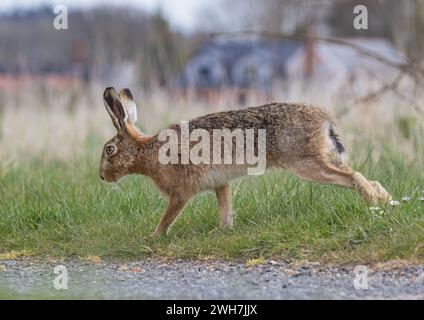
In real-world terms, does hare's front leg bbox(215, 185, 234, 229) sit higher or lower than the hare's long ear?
lower

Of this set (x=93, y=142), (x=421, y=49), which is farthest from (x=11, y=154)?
(x=421, y=49)

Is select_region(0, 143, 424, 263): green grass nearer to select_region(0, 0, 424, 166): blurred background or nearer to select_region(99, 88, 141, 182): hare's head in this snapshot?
select_region(99, 88, 141, 182): hare's head

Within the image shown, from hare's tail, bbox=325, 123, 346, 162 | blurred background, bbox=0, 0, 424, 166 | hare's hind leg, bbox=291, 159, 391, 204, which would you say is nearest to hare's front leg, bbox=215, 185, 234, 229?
hare's hind leg, bbox=291, 159, 391, 204

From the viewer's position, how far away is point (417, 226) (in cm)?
632

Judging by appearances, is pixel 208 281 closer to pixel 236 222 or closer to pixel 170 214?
pixel 170 214

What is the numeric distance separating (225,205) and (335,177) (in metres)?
0.98

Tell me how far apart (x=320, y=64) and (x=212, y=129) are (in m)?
28.3

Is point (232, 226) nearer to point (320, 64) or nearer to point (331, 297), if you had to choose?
point (331, 297)

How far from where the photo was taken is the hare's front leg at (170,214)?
721 centimetres

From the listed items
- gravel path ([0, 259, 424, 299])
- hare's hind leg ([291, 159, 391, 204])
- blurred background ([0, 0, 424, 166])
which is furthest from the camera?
blurred background ([0, 0, 424, 166])

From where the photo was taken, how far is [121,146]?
759 centimetres

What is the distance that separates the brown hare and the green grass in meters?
0.21

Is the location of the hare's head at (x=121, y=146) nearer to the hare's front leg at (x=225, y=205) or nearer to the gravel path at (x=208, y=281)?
the hare's front leg at (x=225, y=205)

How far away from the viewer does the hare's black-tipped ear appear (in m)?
7.34
